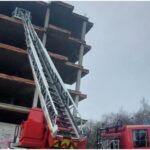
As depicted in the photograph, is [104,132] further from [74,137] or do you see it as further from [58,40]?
[58,40]

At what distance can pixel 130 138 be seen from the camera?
1366 centimetres

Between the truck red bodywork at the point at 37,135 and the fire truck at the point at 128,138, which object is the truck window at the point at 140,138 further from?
the truck red bodywork at the point at 37,135

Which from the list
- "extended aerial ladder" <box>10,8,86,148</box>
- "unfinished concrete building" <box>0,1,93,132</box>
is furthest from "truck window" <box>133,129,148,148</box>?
"unfinished concrete building" <box>0,1,93,132</box>

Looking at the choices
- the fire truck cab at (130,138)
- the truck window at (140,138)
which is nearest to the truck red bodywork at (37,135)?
the fire truck cab at (130,138)

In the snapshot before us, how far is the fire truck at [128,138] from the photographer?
13485 mm

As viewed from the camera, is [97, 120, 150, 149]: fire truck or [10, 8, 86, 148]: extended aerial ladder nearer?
[10, 8, 86, 148]: extended aerial ladder

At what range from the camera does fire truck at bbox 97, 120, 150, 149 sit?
1349 cm

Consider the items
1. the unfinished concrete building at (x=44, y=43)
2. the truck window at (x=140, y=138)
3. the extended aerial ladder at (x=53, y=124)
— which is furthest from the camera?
the unfinished concrete building at (x=44, y=43)

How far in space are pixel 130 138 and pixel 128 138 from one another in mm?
94

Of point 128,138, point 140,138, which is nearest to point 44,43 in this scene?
point 128,138

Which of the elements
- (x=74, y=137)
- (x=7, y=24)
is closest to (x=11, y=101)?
(x=7, y=24)

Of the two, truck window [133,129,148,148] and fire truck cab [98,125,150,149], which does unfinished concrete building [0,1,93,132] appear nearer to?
fire truck cab [98,125,150,149]

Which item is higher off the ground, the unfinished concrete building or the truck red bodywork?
the unfinished concrete building

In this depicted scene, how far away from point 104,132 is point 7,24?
17040 millimetres
